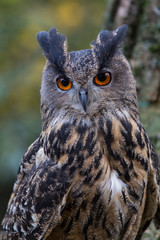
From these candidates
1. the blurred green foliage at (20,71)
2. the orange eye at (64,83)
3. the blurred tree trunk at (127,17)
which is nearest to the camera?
the orange eye at (64,83)

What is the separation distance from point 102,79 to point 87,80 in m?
0.13

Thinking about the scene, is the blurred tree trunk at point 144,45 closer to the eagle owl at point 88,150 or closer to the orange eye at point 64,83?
the eagle owl at point 88,150

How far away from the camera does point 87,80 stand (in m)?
2.80

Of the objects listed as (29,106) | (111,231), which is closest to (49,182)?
(111,231)

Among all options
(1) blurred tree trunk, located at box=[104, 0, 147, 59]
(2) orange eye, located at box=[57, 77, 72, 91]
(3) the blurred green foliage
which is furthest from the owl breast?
(3) the blurred green foliage

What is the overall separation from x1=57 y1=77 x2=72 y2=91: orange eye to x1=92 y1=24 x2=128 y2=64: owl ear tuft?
0.92 feet

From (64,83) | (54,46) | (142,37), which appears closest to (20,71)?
(142,37)

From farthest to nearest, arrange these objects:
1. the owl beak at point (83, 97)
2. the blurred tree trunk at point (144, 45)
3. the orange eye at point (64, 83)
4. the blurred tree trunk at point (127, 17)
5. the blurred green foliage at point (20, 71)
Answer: the blurred green foliage at point (20, 71), the blurred tree trunk at point (127, 17), the blurred tree trunk at point (144, 45), the orange eye at point (64, 83), the owl beak at point (83, 97)

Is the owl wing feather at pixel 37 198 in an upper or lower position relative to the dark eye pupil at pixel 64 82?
lower

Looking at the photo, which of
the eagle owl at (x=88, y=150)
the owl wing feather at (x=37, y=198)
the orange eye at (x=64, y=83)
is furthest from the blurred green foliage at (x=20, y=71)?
the orange eye at (x=64, y=83)

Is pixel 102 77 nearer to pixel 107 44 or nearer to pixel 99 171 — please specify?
pixel 107 44

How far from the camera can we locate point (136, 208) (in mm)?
3006

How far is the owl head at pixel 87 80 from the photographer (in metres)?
2.82

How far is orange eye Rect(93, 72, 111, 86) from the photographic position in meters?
2.86
